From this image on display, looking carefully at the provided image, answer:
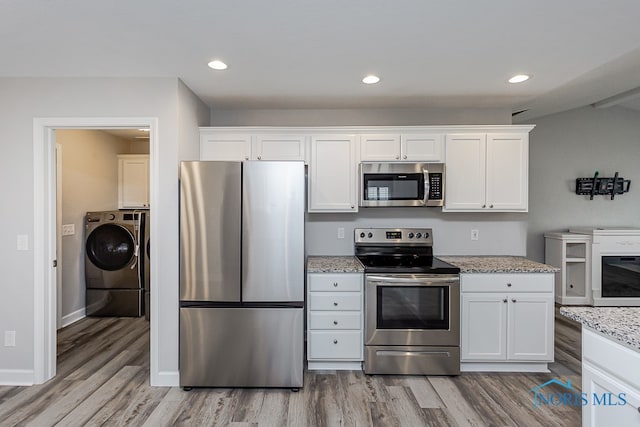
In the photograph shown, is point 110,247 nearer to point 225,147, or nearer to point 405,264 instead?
point 225,147

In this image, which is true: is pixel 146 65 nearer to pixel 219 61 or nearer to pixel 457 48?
pixel 219 61

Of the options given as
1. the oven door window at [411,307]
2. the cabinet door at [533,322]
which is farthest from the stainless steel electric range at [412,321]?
the cabinet door at [533,322]

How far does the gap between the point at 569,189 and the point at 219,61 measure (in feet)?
17.5

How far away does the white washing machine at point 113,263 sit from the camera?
4.24m

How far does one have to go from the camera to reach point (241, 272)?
261 cm

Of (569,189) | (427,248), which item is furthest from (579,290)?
(427,248)

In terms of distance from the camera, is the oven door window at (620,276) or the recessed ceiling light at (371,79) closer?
the recessed ceiling light at (371,79)

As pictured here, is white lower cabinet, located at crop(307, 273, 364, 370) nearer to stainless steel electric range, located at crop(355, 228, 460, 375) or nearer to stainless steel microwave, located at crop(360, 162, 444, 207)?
stainless steel electric range, located at crop(355, 228, 460, 375)

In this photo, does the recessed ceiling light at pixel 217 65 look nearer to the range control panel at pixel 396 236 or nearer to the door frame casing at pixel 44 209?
the door frame casing at pixel 44 209

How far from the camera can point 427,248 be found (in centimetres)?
343

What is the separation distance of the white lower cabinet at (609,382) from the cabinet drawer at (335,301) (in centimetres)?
160

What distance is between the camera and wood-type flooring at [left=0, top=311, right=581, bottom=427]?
2.24 meters

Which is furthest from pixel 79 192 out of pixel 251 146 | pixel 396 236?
pixel 396 236

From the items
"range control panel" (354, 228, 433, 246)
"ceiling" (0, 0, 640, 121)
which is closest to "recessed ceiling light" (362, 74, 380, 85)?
"ceiling" (0, 0, 640, 121)
